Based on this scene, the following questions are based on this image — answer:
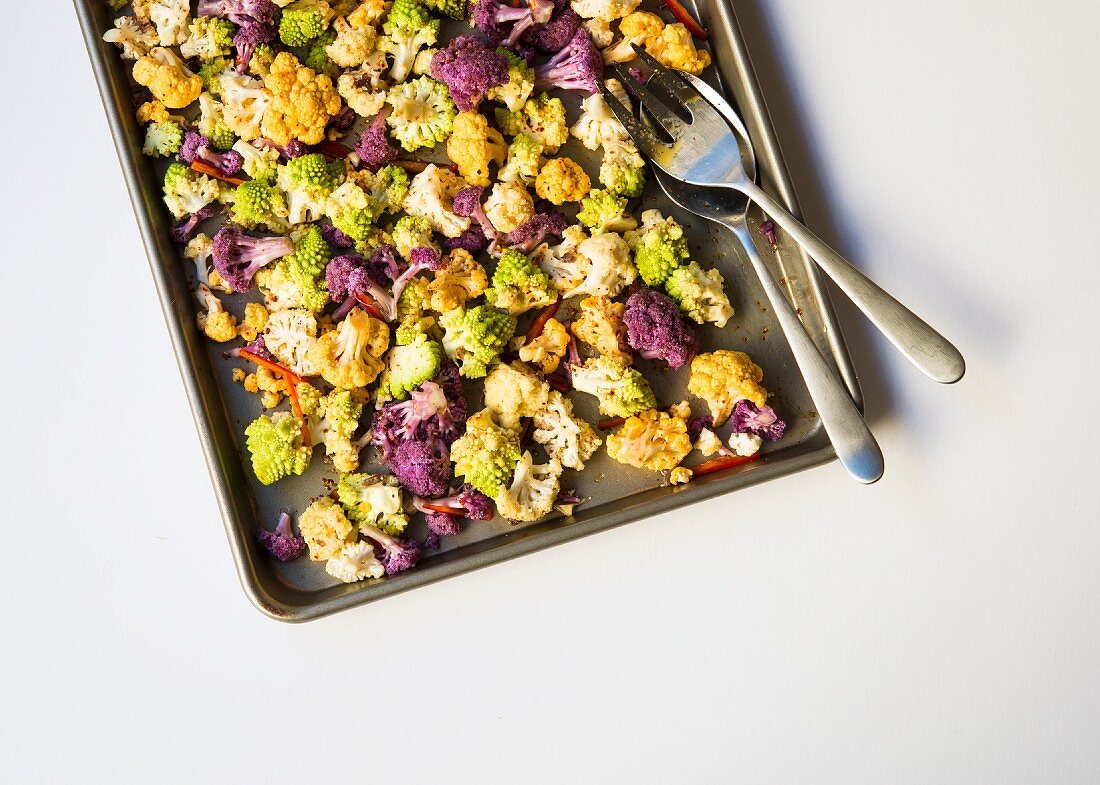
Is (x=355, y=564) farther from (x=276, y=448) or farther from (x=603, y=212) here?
(x=603, y=212)

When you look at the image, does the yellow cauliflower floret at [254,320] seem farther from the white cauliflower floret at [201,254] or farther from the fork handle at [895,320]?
the fork handle at [895,320]

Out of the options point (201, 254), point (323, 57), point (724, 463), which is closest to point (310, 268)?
point (201, 254)

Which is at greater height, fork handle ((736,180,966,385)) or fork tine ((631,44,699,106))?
fork tine ((631,44,699,106))

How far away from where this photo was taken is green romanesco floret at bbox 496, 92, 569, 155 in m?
2.56

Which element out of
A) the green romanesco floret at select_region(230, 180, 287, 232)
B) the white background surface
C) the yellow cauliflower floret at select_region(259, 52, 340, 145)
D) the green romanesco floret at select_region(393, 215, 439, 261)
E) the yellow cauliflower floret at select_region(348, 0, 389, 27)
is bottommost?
the white background surface

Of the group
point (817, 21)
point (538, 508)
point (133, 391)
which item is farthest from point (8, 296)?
point (817, 21)

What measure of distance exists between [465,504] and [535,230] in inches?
33.8

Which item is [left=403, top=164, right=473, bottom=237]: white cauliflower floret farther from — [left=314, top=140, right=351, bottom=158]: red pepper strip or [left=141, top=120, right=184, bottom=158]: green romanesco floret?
[left=141, top=120, right=184, bottom=158]: green romanesco floret

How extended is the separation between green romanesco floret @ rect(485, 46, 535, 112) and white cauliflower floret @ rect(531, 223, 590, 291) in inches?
16.3

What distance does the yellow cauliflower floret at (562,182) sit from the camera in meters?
2.52

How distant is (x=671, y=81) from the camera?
2525mm

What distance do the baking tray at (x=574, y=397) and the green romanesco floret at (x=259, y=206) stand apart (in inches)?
9.9

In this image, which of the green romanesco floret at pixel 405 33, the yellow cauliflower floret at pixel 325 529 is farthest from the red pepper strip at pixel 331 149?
the yellow cauliflower floret at pixel 325 529

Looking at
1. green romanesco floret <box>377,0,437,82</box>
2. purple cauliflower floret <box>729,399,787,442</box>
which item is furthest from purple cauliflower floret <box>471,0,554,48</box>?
purple cauliflower floret <box>729,399,787,442</box>
